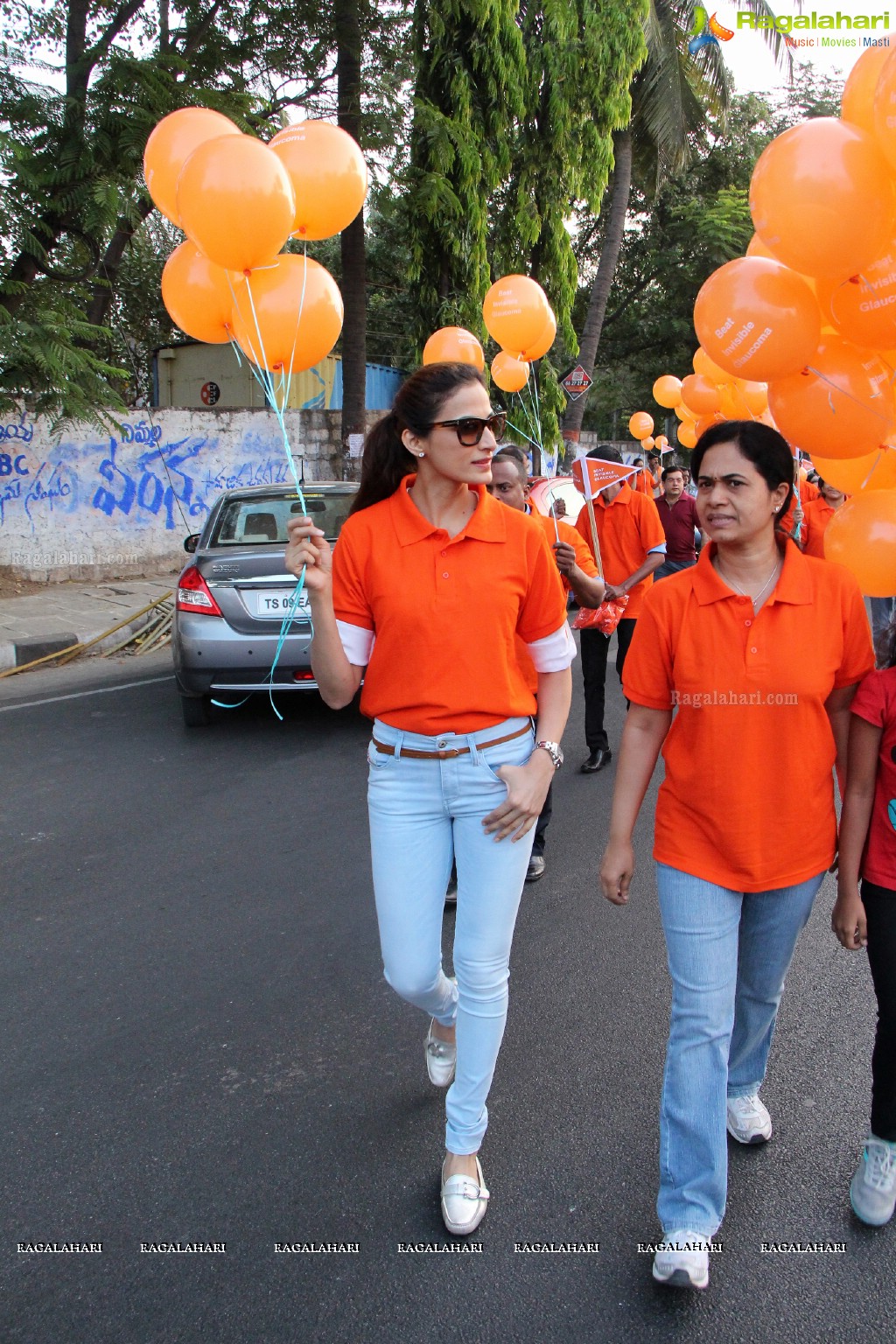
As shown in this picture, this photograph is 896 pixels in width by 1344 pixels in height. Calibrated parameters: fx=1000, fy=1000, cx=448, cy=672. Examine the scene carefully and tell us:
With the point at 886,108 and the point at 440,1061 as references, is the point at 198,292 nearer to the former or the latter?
the point at 886,108

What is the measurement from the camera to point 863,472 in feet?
10.2

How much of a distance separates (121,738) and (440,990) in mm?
4418

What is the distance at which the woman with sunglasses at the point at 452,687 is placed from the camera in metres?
2.28

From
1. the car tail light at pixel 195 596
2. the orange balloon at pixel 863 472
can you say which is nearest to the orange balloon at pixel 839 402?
the orange balloon at pixel 863 472

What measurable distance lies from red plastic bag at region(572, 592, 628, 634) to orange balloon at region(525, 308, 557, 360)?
2.12 metres

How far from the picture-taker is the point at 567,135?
1473 centimetres

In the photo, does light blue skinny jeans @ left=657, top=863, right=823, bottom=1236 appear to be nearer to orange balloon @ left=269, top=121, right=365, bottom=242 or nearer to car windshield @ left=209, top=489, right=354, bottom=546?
orange balloon @ left=269, top=121, right=365, bottom=242

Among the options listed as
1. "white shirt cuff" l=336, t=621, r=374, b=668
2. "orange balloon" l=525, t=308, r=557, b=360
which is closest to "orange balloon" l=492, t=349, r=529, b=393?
"orange balloon" l=525, t=308, r=557, b=360

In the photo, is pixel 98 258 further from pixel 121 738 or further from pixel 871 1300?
pixel 871 1300

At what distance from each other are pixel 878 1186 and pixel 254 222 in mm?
3089

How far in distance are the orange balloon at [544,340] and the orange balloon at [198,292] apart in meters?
3.65

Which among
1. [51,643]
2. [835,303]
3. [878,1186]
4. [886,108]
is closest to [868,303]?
[835,303]

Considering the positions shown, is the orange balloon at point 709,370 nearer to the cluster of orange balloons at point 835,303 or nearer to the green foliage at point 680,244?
the cluster of orange balloons at point 835,303

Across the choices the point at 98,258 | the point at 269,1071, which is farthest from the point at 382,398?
the point at 269,1071
